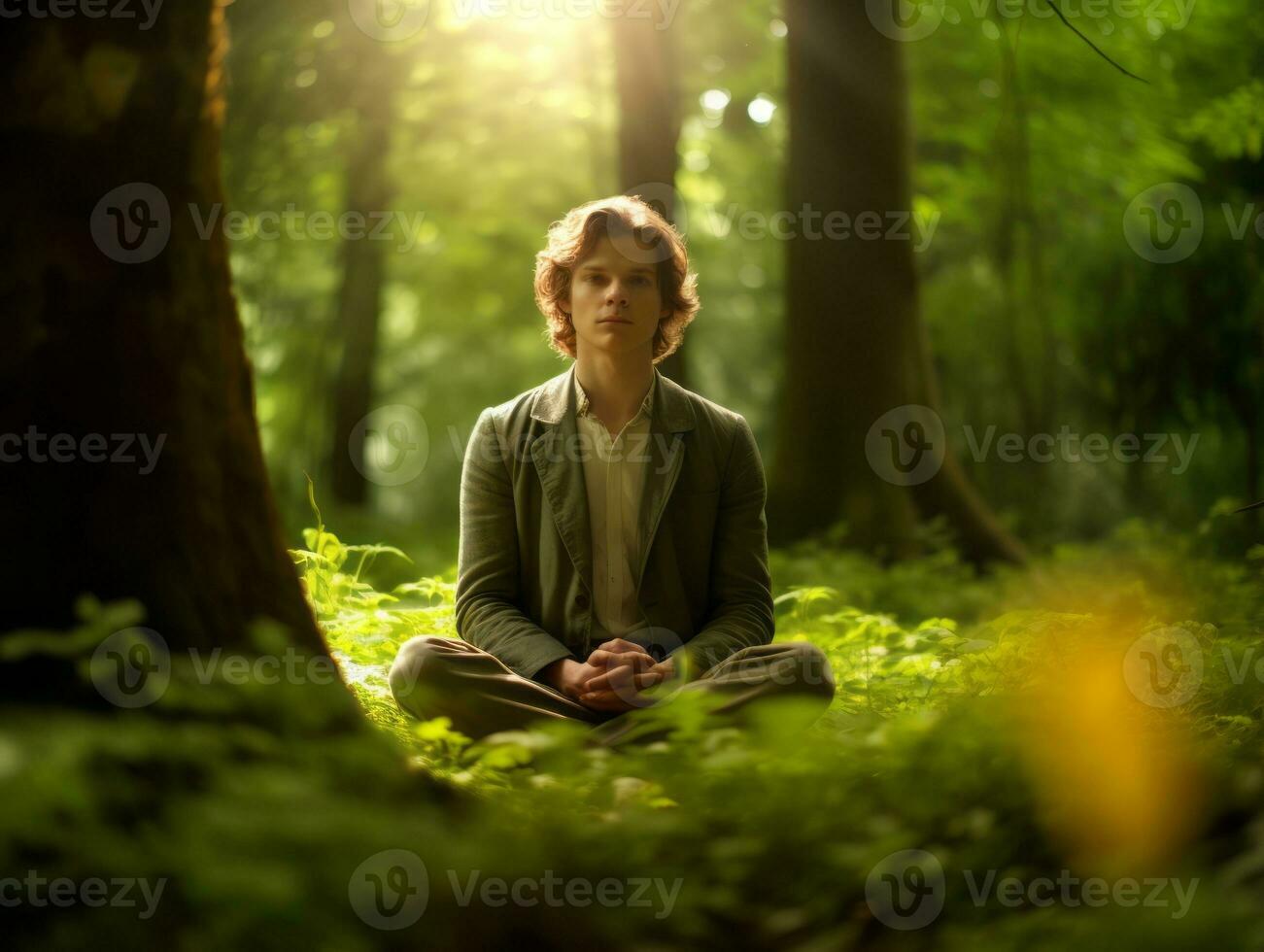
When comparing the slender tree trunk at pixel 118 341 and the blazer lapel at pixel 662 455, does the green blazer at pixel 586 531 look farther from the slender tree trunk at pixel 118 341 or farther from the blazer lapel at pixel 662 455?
the slender tree trunk at pixel 118 341

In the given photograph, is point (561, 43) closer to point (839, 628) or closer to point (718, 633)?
point (839, 628)

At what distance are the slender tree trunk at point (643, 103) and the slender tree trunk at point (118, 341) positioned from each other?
5.78 meters

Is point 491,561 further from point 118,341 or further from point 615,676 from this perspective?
point 118,341

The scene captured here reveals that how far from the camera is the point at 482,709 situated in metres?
3.88

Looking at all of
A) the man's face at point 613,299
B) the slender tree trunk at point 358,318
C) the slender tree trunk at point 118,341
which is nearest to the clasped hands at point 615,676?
the man's face at point 613,299

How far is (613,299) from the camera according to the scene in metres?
4.33

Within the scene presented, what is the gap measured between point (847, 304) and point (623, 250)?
5.03 metres

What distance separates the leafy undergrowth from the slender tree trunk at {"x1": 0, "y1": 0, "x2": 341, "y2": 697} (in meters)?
0.21

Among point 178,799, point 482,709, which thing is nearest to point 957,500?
point 482,709

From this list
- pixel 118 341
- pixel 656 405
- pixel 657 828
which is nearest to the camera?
pixel 657 828

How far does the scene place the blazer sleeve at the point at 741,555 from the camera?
4332 millimetres

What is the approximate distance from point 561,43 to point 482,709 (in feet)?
42.5

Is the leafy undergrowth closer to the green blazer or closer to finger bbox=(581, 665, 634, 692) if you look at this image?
finger bbox=(581, 665, 634, 692)

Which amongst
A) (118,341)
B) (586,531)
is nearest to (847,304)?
(586,531)
